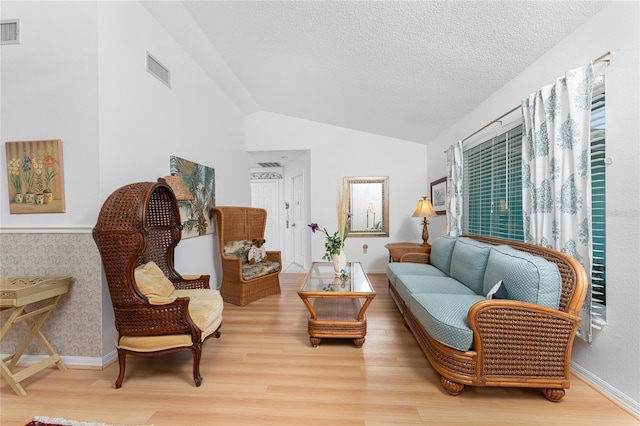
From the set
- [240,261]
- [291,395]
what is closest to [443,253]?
[291,395]

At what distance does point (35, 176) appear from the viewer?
2066 mm

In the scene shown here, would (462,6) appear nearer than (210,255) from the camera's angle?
Yes

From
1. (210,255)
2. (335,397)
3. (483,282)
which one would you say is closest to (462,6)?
(483,282)

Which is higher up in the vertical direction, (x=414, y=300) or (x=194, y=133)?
(x=194, y=133)

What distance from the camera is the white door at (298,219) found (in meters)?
5.68

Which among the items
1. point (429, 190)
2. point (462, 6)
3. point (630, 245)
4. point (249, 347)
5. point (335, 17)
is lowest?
point (249, 347)

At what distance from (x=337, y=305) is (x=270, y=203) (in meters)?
4.17

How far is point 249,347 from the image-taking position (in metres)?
2.30

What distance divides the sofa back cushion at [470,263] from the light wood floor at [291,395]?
2.72 ft

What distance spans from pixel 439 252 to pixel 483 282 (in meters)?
0.98

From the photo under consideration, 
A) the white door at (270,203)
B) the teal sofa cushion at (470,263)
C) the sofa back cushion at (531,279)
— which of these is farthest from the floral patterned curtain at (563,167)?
the white door at (270,203)

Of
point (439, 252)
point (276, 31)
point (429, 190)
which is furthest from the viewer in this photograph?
point (429, 190)

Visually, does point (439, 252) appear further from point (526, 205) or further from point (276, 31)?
point (276, 31)

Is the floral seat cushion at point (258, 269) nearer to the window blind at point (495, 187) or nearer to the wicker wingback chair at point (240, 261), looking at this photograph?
the wicker wingback chair at point (240, 261)
